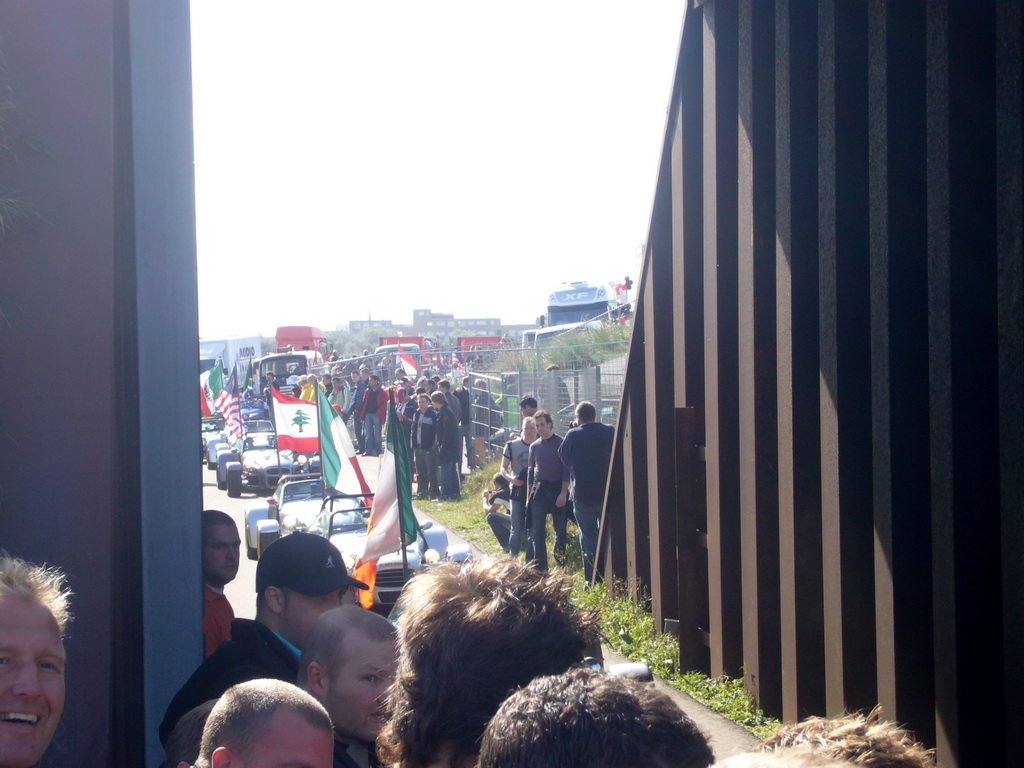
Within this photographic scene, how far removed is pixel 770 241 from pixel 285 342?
4724 cm

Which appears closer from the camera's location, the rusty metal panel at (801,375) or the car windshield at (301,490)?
the rusty metal panel at (801,375)

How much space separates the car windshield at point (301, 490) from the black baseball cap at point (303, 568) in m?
8.56

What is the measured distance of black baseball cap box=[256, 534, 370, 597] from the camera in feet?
11.5

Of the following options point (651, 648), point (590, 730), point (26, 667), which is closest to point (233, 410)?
point (651, 648)

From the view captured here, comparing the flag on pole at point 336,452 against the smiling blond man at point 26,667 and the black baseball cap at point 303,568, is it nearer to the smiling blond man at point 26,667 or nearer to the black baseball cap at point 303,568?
the black baseball cap at point 303,568

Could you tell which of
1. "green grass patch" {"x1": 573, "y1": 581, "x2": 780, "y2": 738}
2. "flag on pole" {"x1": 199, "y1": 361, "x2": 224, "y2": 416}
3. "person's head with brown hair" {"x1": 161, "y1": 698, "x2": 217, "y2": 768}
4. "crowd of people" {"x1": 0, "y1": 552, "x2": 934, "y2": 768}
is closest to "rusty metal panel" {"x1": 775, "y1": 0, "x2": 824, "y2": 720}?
"green grass patch" {"x1": 573, "y1": 581, "x2": 780, "y2": 738}

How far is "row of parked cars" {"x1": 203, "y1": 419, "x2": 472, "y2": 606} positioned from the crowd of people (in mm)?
1265

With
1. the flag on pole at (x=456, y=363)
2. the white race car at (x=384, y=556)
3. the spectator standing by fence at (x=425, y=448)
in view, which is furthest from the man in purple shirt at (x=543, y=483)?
the flag on pole at (x=456, y=363)

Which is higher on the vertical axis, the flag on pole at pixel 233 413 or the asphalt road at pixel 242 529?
the flag on pole at pixel 233 413

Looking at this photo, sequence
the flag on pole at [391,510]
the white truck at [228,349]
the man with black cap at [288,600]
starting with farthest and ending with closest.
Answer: the white truck at [228,349], the flag on pole at [391,510], the man with black cap at [288,600]

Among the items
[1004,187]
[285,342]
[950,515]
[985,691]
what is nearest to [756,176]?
[1004,187]

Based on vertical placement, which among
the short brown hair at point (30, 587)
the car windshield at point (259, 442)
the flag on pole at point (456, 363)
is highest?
the flag on pole at point (456, 363)

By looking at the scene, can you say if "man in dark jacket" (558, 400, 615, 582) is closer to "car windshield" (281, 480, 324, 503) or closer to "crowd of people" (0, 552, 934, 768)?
"car windshield" (281, 480, 324, 503)

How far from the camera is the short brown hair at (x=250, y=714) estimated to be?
6.39ft
